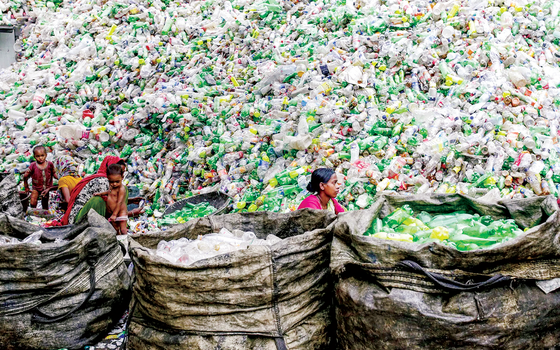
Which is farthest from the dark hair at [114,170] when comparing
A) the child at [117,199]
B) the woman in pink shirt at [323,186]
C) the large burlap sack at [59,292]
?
the woman in pink shirt at [323,186]

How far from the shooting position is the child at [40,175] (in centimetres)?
667

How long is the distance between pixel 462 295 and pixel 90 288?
199cm

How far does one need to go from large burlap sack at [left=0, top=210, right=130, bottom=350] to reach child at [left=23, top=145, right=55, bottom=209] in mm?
4261

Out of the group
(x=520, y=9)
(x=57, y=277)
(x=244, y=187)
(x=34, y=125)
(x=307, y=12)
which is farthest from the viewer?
(x=34, y=125)

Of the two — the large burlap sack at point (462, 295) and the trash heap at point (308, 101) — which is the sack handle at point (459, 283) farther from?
the trash heap at point (308, 101)

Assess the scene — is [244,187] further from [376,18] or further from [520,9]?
[520,9]

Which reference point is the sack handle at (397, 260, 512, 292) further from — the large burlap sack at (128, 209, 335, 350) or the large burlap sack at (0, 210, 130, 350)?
the large burlap sack at (0, 210, 130, 350)

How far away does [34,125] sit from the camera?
761 centimetres

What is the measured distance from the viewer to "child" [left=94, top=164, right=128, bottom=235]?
440 cm

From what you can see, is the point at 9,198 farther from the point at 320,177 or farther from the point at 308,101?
the point at 320,177

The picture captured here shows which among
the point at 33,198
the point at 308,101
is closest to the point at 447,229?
the point at 308,101

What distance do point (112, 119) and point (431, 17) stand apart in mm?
4530

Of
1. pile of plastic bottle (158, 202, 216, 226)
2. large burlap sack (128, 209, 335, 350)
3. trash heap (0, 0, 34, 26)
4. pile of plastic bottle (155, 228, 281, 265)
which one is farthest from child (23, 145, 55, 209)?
trash heap (0, 0, 34, 26)

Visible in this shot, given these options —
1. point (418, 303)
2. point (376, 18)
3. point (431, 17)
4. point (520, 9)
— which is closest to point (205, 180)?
point (376, 18)
